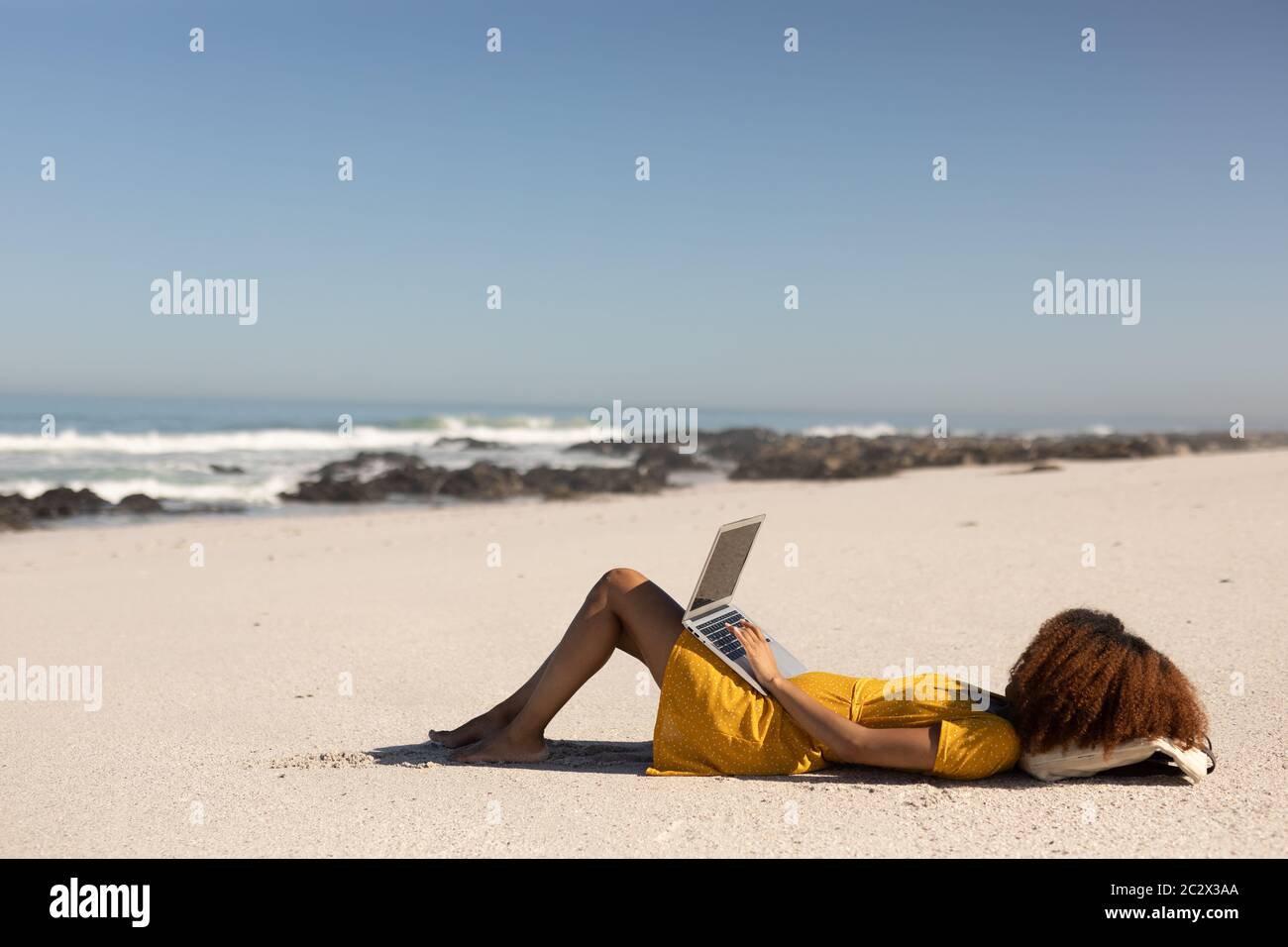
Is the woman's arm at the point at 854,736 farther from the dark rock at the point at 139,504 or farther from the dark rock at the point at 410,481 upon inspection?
the dark rock at the point at 410,481

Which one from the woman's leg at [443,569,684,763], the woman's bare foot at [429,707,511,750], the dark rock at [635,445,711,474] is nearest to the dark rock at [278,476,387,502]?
the dark rock at [635,445,711,474]

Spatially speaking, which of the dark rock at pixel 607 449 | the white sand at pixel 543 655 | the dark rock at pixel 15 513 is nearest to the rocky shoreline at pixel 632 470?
the dark rock at pixel 15 513

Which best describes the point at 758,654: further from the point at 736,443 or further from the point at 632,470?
the point at 736,443

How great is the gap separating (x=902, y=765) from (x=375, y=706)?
122 inches

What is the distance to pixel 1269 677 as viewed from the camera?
18.3 feet

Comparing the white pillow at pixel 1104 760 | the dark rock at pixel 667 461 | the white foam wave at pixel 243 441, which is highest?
the white foam wave at pixel 243 441

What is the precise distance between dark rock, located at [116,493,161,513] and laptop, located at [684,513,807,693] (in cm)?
1574

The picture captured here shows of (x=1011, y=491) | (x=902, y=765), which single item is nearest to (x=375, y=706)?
(x=902, y=765)

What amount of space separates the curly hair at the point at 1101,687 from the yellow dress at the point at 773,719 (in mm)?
240

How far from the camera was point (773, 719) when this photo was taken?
13.8ft

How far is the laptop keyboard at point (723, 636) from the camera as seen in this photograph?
4188mm

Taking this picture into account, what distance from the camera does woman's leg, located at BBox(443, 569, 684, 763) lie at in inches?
172

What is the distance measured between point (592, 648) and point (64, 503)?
15.8m

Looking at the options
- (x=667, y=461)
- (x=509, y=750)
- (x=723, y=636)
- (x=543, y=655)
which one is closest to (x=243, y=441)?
(x=667, y=461)
